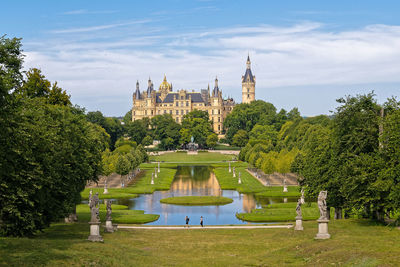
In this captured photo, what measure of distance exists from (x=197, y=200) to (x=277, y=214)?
45.4ft

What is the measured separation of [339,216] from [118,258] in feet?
71.7

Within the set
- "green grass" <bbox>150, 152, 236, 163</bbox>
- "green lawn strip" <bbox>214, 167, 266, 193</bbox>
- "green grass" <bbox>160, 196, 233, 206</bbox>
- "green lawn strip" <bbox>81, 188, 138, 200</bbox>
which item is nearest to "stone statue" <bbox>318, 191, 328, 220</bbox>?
"green grass" <bbox>160, 196, 233, 206</bbox>

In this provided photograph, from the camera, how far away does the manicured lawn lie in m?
20.9

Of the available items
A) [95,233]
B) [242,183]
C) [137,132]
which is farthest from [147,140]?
[95,233]

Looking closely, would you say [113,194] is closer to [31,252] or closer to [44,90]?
[44,90]

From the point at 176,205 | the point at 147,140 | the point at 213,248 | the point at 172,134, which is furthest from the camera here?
the point at 172,134

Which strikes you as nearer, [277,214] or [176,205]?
[277,214]

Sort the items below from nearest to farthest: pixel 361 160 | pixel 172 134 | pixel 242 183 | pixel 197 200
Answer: pixel 361 160
pixel 197 200
pixel 242 183
pixel 172 134

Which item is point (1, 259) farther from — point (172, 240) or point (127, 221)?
point (127, 221)

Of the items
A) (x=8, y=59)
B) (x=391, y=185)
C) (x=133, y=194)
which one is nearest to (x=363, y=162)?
(x=391, y=185)

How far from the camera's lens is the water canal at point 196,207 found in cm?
4631

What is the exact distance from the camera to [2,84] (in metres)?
20.0

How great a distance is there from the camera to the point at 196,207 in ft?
178

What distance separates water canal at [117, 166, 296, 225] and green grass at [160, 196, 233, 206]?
95 cm
